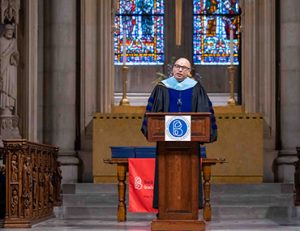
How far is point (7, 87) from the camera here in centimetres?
1473

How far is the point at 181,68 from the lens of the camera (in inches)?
408

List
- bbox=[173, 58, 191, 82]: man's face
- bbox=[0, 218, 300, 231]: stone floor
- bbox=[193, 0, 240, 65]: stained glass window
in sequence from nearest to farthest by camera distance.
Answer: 1. bbox=[173, 58, 191, 82]: man's face
2. bbox=[0, 218, 300, 231]: stone floor
3. bbox=[193, 0, 240, 65]: stained glass window

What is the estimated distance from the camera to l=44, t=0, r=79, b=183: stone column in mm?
16391

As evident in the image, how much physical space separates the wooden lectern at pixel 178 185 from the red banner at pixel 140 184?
273 cm

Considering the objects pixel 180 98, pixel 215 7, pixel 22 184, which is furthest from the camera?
pixel 215 7

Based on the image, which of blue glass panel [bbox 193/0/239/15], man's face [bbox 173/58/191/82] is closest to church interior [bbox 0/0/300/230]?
blue glass panel [bbox 193/0/239/15]

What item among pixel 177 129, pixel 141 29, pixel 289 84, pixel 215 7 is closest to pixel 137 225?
pixel 177 129

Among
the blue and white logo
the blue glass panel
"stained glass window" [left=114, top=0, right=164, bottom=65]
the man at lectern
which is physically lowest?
the blue and white logo

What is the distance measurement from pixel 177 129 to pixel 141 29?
9.86 meters

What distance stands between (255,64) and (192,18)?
2495mm

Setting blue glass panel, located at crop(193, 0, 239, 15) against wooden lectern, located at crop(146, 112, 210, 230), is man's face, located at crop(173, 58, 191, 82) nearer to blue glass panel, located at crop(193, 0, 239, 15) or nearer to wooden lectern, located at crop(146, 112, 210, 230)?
wooden lectern, located at crop(146, 112, 210, 230)

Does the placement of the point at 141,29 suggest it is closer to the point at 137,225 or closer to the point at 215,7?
the point at 215,7

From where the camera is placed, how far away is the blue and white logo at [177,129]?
9.87 metres

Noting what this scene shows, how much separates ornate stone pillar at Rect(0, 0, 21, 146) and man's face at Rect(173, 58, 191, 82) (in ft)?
15.5
